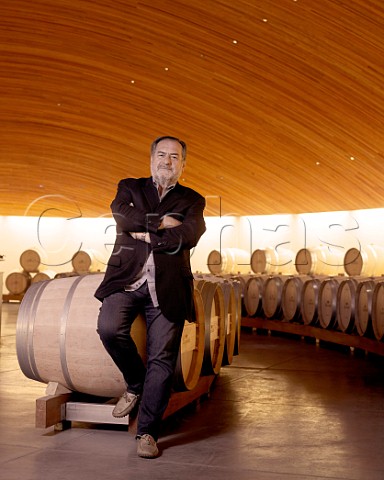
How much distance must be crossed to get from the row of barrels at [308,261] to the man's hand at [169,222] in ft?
27.0

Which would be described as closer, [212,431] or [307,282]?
[212,431]

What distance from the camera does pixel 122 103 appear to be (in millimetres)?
14742

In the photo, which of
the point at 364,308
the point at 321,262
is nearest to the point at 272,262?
the point at 321,262

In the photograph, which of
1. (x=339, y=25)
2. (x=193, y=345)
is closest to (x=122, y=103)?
(x=339, y=25)

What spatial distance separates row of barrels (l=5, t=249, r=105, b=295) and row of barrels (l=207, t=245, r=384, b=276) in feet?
11.1

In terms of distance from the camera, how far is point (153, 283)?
12.9 ft

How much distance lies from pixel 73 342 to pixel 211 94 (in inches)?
380

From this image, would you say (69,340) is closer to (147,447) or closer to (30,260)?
(147,447)

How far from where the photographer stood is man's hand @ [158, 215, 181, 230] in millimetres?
3973

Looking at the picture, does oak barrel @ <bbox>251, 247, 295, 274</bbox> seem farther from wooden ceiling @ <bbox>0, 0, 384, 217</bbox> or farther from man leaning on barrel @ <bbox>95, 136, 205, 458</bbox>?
man leaning on barrel @ <bbox>95, 136, 205, 458</bbox>

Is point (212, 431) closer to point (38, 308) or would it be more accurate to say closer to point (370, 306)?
point (38, 308)

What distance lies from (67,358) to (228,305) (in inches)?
95.1

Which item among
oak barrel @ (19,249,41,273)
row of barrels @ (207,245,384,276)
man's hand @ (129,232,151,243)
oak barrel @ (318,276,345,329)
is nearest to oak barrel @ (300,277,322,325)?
oak barrel @ (318,276,345,329)

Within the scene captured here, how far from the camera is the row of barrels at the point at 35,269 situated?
18453 millimetres
